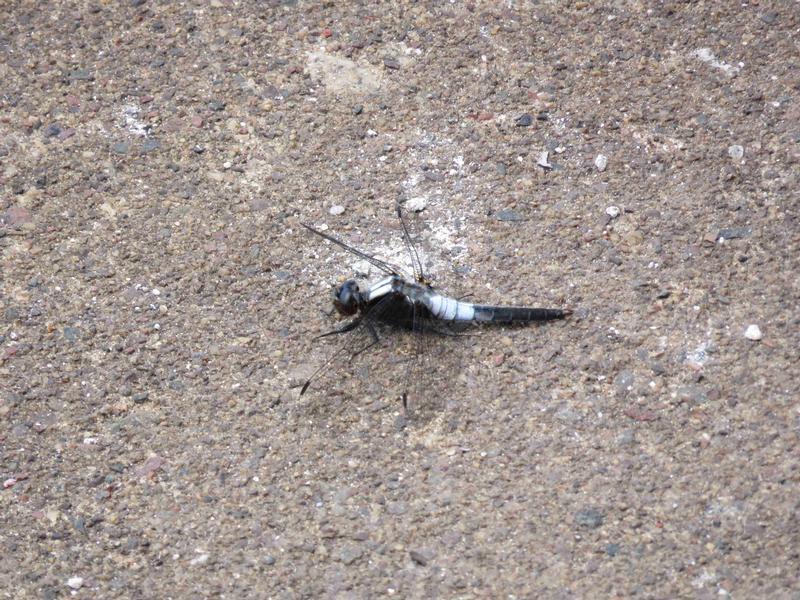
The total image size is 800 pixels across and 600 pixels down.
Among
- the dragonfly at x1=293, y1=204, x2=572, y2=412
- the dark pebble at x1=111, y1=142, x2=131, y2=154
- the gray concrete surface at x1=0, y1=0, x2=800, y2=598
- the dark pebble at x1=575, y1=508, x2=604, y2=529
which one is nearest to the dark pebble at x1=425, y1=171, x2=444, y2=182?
the gray concrete surface at x1=0, y1=0, x2=800, y2=598

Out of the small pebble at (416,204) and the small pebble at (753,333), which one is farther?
the small pebble at (416,204)

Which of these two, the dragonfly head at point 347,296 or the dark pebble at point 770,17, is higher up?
the dark pebble at point 770,17

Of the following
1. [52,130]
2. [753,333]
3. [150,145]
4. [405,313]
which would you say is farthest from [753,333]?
[52,130]

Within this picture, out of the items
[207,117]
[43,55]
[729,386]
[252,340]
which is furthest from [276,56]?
[729,386]

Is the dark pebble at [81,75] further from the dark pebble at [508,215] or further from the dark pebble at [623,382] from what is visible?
the dark pebble at [623,382]

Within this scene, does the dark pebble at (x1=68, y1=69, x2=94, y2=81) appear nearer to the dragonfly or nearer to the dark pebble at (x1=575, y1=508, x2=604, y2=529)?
the dragonfly

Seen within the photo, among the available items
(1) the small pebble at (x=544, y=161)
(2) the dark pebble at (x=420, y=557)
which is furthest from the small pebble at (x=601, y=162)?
(2) the dark pebble at (x=420, y=557)

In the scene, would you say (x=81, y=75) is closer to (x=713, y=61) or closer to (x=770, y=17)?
(x=713, y=61)

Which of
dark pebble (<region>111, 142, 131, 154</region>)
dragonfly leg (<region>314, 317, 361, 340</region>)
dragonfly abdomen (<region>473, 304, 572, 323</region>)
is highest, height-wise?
dragonfly abdomen (<region>473, 304, 572, 323</region>)

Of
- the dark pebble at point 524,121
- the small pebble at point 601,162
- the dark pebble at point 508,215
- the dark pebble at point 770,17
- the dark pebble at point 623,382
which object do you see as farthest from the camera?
the dark pebble at point 770,17
